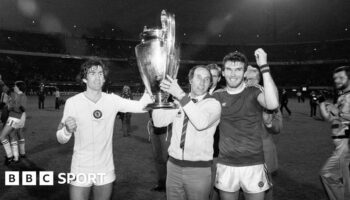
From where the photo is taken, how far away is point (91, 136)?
2.67m

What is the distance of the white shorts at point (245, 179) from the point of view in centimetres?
263

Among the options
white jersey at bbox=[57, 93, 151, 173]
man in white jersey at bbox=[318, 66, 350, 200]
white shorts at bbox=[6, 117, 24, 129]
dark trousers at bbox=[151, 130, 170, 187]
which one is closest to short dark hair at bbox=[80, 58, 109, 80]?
white jersey at bbox=[57, 93, 151, 173]

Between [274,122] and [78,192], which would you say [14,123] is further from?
[274,122]

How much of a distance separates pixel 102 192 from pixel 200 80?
53.5 inches

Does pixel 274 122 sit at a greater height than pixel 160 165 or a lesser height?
greater

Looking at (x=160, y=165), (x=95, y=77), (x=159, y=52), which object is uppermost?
(x=159, y=52)

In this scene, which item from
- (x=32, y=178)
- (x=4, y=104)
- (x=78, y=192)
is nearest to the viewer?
(x=78, y=192)

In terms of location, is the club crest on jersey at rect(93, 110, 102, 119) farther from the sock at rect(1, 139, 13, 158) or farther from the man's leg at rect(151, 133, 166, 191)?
the sock at rect(1, 139, 13, 158)

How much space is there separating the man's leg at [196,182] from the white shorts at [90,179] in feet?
2.39

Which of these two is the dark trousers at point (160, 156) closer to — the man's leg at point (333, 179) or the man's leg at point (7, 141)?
the man's leg at point (333, 179)

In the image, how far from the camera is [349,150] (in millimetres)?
4062

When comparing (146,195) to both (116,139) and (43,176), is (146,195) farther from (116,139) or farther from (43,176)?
(116,139)

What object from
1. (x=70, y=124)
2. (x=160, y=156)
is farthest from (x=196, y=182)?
(x=160, y=156)

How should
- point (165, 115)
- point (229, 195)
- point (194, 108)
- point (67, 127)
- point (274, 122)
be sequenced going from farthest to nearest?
point (274, 122), point (165, 115), point (229, 195), point (67, 127), point (194, 108)
